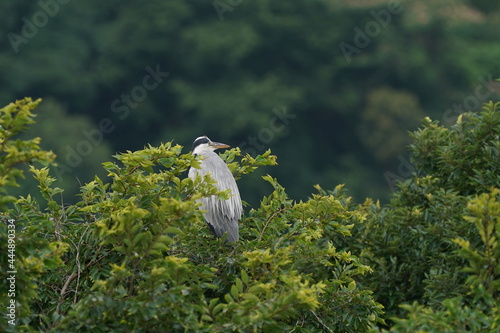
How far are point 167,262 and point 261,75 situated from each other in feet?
124

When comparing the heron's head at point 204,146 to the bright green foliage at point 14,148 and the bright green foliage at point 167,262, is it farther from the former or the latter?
the bright green foliage at point 14,148

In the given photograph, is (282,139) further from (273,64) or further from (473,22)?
(473,22)

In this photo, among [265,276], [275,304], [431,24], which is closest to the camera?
[275,304]

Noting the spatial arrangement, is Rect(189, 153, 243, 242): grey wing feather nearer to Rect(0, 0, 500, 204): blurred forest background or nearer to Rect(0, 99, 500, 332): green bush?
Rect(0, 99, 500, 332): green bush

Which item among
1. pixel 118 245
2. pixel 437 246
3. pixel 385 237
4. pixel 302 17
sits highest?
pixel 118 245

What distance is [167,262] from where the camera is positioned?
14.8ft

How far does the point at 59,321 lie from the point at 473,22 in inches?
1778

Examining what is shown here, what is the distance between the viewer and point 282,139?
1569 inches

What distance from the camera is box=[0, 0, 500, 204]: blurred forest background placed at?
38219 millimetres

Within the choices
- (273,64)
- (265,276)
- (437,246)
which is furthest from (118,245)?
(273,64)

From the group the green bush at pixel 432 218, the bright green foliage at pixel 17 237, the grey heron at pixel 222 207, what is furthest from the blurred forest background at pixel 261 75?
the bright green foliage at pixel 17 237

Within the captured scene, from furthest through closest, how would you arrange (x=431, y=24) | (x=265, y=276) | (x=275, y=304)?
1. (x=431, y=24)
2. (x=265, y=276)
3. (x=275, y=304)

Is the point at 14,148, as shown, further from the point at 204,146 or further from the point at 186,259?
the point at 204,146

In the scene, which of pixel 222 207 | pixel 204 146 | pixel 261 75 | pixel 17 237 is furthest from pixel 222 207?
pixel 261 75
